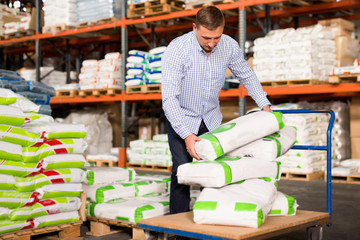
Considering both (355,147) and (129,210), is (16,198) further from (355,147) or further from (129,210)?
(355,147)

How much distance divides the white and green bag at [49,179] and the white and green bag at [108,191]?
36cm

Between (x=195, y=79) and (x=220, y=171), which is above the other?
(x=195, y=79)

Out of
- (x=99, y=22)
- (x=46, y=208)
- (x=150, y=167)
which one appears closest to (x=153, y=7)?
→ (x=99, y=22)

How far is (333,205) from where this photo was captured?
5902mm

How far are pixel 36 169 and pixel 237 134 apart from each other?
1.86 m

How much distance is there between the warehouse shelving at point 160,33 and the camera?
26.2 feet

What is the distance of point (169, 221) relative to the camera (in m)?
3.23

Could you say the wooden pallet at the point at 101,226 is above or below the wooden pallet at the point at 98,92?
below

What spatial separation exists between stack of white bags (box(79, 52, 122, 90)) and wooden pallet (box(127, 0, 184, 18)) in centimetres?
100

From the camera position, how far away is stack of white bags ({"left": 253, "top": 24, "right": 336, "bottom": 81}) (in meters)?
7.65

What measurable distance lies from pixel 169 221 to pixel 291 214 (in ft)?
3.23

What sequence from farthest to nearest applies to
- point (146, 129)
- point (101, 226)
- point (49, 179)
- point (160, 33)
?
point (160, 33) < point (146, 129) < point (101, 226) < point (49, 179)

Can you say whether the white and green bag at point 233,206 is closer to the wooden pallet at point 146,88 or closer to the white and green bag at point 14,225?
the white and green bag at point 14,225

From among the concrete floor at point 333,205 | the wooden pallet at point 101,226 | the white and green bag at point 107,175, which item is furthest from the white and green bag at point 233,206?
the white and green bag at point 107,175
